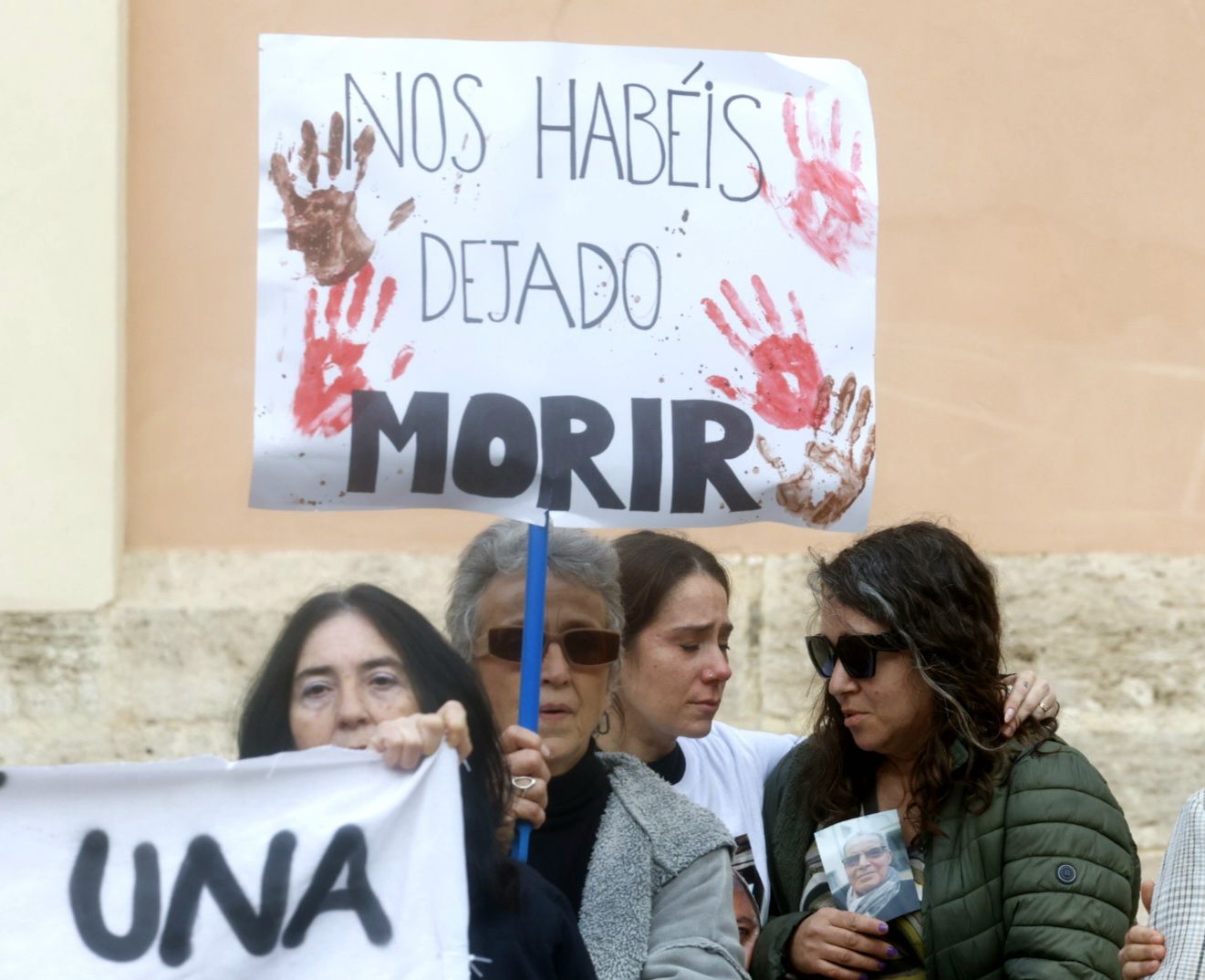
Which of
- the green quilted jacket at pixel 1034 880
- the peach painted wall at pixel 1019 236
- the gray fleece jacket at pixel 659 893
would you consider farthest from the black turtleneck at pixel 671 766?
the peach painted wall at pixel 1019 236

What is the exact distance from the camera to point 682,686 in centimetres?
362

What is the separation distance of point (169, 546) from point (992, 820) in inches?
111

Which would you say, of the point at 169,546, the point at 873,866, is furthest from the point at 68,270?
the point at 873,866

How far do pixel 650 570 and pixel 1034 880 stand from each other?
3.28 ft

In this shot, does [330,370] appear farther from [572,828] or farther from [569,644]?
[572,828]

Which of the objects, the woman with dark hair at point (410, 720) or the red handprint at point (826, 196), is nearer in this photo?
the woman with dark hair at point (410, 720)

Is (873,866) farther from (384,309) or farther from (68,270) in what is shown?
(68,270)

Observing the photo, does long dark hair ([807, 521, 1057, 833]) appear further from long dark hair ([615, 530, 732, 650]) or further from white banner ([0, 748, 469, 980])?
white banner ([0, 748, 469, 980])

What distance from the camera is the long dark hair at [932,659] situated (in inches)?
128

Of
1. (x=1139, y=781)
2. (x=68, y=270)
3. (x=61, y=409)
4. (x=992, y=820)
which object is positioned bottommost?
(x=1139, y=781)

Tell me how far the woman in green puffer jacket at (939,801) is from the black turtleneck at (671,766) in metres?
0.20

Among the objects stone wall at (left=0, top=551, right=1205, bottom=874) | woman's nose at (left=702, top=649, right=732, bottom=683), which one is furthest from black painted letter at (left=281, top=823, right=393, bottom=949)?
stone wall at (left=0, top=551, right=1205, bottom=874)

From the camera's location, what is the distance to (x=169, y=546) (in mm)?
5258

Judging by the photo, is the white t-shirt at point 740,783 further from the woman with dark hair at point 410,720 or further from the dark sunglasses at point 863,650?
the woman with dark hair at point 410,720
